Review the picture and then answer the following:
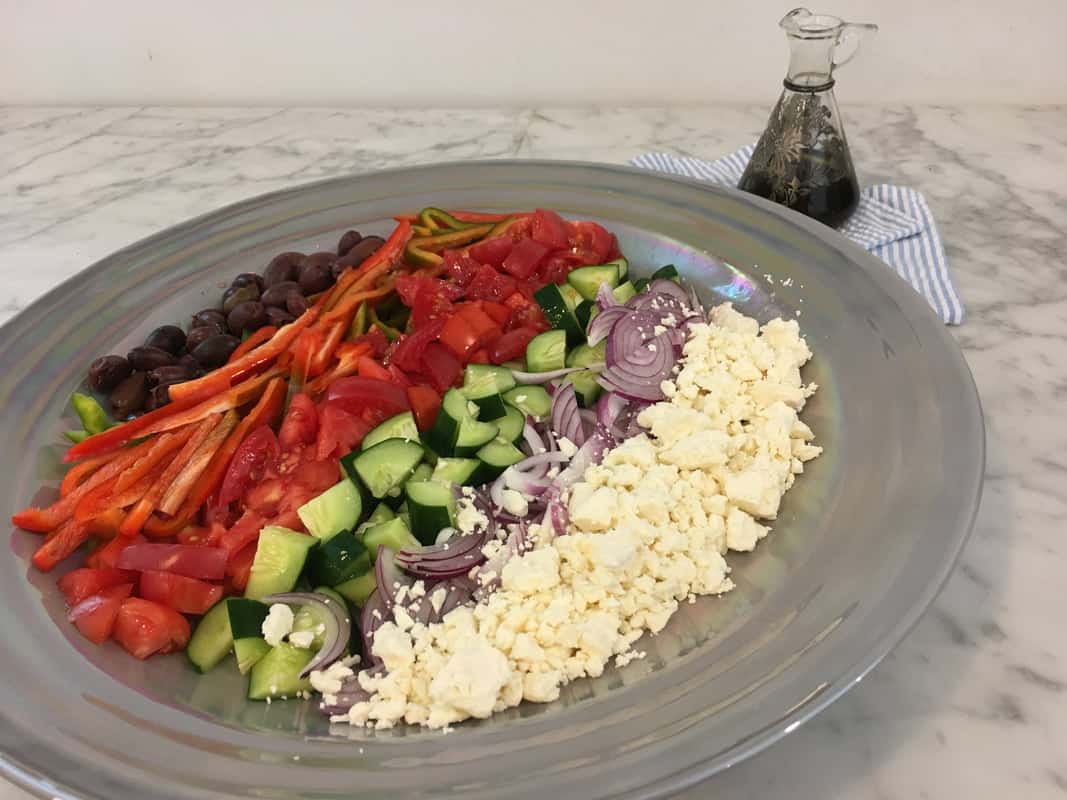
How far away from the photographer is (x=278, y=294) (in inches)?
81.5

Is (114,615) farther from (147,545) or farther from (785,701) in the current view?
(785,701)

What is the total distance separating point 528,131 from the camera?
10.7ft

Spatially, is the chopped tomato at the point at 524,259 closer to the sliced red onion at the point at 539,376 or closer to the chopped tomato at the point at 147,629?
the sliced red onion at the point at 539,376

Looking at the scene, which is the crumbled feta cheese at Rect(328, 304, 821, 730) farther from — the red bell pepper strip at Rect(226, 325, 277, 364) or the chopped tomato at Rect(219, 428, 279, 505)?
the red bell pepper strip at Rect(226, 325, 277, 364)

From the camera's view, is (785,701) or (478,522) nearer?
(785,701)

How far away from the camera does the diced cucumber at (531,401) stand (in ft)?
5.93

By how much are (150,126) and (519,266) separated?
2.25 m

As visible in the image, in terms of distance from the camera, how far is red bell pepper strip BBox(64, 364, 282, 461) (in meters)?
1.69

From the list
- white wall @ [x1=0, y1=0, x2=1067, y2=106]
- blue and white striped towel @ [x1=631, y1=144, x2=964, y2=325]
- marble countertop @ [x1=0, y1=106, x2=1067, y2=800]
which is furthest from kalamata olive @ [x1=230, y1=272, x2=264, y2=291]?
white wall @ [x1=0, y1=0, x2=1067, y2=106]

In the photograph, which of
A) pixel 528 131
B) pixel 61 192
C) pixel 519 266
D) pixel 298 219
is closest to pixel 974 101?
pixel 528 131

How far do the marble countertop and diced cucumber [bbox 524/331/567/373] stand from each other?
2.84 ft

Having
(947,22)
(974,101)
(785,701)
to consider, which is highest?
(947,22)

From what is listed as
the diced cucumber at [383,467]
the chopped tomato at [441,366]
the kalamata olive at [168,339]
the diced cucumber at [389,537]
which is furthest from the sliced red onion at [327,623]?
the kalamata olive at [168,339]

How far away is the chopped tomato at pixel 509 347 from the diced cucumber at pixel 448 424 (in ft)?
0.78
